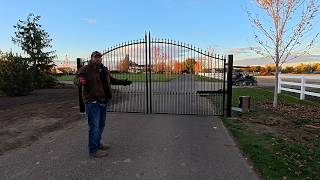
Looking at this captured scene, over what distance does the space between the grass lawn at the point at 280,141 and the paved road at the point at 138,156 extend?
312 millimetres

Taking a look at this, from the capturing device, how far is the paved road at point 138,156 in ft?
18.5

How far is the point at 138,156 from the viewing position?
671 cm

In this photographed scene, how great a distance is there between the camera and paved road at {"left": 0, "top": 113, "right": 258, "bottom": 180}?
5652mm

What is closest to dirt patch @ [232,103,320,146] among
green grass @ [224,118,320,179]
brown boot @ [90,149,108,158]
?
green grass @ [224,118,320,179]

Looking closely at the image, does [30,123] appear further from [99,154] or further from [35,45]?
[35,45]

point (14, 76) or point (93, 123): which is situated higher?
point (14, 76)

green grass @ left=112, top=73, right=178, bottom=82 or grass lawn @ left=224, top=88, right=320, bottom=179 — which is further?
green grass @ left=112, top=73, right=178, bottom=82

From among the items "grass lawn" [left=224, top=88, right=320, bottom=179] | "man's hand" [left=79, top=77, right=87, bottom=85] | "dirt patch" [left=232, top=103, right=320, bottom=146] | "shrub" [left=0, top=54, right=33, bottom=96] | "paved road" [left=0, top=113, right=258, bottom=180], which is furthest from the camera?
"shrub" [left=0, top=54, right=33, bottom=96]

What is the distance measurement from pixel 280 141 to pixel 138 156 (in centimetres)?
332

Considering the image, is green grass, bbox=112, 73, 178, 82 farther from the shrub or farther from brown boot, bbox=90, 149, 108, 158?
the shrub

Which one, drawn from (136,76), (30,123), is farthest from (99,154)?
(136,76)

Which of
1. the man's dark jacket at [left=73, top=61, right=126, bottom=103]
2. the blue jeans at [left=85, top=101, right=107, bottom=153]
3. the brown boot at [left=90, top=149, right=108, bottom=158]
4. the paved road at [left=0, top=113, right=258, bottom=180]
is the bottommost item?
the paved road at [left=0, top=113, right=258, bottom=180]

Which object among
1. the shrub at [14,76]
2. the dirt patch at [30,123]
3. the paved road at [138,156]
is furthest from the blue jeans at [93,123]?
the shrub at [14,76]

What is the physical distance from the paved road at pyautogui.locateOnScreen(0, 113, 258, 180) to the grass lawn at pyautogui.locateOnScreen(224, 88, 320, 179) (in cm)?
31
